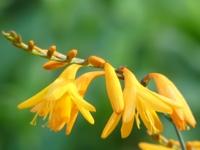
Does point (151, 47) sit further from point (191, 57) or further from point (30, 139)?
point (30, 139)

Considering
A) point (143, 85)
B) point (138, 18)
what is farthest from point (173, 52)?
point (143, 85)

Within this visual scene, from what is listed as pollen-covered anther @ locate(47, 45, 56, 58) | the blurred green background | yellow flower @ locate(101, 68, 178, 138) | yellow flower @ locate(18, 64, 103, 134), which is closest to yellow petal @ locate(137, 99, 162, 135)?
yellow flower @ locate(101, 68, 178, 138)

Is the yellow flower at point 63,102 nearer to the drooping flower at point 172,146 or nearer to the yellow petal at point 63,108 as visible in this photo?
the yellow petal at point 63,108

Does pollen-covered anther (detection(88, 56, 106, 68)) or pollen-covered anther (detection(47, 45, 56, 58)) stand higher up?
pollen-covered anther (detection(88, 56, 106, 68))

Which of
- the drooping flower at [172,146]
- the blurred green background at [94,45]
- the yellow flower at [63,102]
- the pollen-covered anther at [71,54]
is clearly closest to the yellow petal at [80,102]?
the yellow flower at [63,102]

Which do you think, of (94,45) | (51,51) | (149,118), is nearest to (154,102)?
(149,118)

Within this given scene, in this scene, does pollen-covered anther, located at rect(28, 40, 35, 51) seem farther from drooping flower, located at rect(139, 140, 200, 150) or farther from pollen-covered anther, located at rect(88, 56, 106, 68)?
drooping flower, located at rect(139, 140, 200, 150)

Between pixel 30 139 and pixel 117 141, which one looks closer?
pixel 30 139
